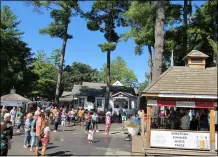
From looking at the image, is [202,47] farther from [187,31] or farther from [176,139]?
[176,139]

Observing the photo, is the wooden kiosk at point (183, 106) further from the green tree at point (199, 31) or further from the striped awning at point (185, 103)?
A: the green tree at point (199, 31)

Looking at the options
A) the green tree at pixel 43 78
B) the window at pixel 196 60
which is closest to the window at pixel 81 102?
the green tree at pixel 43 78

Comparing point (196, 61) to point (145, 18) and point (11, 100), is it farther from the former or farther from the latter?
point (11, 100)

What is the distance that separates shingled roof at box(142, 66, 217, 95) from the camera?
14.6 meters

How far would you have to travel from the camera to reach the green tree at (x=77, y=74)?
78.4m

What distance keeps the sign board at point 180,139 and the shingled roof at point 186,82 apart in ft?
5.91

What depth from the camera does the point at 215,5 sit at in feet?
94.3

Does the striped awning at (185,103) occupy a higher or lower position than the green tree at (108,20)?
lower

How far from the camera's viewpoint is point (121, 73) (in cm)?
8419

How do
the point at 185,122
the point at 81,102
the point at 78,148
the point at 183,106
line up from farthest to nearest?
1. the point at 81,102
2. the point at 185,122
3. the point at 78,148
4. the point at 183,106

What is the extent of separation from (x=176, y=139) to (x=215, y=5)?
18311 mm

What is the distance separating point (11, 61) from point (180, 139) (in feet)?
53.1

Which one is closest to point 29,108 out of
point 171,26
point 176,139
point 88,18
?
point 88,18

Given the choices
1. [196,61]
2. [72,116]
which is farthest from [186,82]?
[72,116]
